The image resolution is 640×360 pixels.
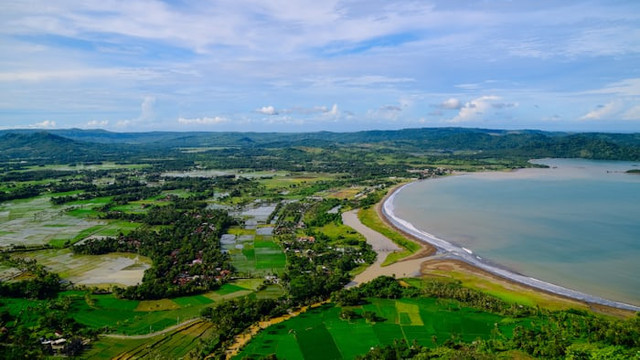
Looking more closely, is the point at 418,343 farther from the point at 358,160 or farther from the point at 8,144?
the point at 8,144

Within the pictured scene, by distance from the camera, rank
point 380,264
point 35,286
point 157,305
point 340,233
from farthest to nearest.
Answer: point 340,233, point 380,264, point 35,286, point 157,305

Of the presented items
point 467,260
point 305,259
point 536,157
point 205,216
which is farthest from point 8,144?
point 536,157

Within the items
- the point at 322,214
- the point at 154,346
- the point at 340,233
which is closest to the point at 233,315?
the point at 154,346

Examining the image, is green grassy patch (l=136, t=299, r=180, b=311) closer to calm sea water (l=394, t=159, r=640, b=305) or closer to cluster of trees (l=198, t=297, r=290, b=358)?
cluster of trees (l=198, t=297, r=290, b=358)

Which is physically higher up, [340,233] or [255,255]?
[340,233]

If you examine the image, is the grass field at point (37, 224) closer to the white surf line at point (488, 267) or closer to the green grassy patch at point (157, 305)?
the green grassy patch at point (157, 305)

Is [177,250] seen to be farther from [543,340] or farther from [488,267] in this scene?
[543,340]
